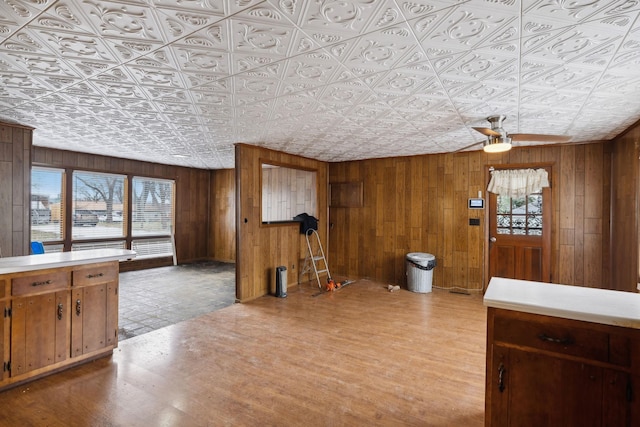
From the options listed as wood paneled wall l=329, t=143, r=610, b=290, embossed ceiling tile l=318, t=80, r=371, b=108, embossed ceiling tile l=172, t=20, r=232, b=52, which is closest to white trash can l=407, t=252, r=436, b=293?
wood paneled wall l=329, t=143, r=610, b=290

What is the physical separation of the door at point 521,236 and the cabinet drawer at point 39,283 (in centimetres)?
578

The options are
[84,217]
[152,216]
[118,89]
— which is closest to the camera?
[118,89]

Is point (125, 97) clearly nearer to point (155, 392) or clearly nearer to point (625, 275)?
point (155, 392)

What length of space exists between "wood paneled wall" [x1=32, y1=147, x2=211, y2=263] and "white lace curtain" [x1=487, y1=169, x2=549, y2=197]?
7.06m

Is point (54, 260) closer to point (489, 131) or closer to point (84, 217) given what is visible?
point (489, 131)

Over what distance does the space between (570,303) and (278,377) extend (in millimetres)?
2154

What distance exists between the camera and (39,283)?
2.55 metres

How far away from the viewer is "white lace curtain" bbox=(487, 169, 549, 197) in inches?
195

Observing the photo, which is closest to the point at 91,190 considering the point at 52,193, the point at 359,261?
the point at 52,193

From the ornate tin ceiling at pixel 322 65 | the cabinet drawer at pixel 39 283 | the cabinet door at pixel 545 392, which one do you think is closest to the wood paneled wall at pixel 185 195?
the ornate tin ceiling at pixel 322 65

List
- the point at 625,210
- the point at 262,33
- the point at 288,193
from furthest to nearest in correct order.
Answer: the point at 288,193 → the point at 625,210 → the point at 262,33

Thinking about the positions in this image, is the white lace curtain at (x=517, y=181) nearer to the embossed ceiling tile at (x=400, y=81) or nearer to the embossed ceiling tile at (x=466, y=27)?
the embossed ceiling tile at (x=400, y=81)

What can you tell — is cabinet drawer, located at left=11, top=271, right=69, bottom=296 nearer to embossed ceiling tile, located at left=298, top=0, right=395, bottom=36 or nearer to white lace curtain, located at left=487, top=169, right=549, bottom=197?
embossed ceiling tile, located at left=298, top=0, right=395, bottom=36

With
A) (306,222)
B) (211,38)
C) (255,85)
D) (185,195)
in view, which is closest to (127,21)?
(211,38)
